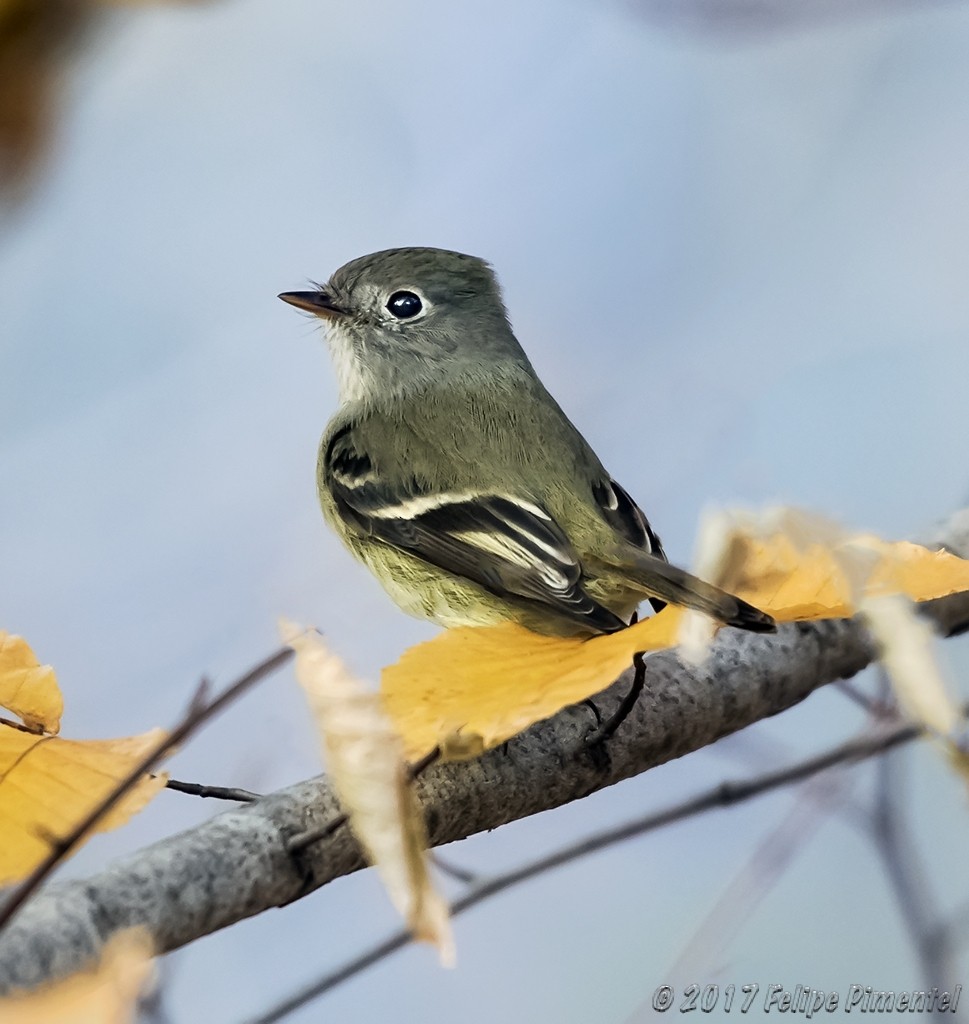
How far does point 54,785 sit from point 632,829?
372 millimetres

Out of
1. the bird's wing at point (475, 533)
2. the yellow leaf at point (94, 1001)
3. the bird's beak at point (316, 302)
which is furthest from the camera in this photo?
the bird's beak at point (316, 302)

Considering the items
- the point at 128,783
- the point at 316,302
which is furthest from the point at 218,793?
the point at 316,302

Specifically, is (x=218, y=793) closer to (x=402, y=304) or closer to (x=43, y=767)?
(x=43, y=767)

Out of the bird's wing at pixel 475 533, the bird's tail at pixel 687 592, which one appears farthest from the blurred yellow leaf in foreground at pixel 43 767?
the bird's wing at pixel 475 533

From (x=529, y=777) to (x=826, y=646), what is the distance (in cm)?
40

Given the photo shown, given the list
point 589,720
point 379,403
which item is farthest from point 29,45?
point 589,720

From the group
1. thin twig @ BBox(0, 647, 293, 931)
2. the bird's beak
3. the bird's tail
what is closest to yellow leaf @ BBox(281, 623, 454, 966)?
thin twig @ BBox(0, 647, 293, 931)

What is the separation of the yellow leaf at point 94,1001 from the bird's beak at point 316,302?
0.99 metres

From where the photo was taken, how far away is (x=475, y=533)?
42.5 inches

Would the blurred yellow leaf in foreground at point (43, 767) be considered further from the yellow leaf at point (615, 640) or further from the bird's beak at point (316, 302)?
the bird's beak at point (316, 302)

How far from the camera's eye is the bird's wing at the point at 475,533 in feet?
3.11

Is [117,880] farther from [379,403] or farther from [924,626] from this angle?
[379,403]

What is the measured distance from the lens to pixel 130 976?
387 mm

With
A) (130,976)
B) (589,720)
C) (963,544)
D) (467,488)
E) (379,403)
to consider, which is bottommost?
(130,976)
